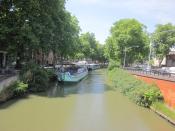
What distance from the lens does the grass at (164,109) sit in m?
25.7

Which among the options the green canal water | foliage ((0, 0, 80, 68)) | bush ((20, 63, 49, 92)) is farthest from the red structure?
foliage ((0, 0, 80, 68))

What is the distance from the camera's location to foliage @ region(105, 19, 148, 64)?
261ft

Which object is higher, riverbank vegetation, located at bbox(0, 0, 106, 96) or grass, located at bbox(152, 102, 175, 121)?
riverbank vegetation, located at bbox(0, 0, 106, 96)

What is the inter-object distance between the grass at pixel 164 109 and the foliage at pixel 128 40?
4795 cm

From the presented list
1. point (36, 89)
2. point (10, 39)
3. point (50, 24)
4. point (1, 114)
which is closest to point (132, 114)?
point (1, 114)

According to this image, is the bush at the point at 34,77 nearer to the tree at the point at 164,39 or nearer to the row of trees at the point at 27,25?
the row of trees at the point at 27,25

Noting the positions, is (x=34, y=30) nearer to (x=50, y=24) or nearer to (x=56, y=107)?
(x=50, y=24)

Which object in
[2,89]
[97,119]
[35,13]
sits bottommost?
[97,119]

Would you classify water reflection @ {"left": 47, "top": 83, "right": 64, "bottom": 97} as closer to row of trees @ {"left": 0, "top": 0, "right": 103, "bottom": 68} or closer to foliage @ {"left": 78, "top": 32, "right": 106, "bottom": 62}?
row of trees @ {"left": 0, "top": 0, "right": 103, "bottom": 68}

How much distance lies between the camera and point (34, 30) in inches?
1556

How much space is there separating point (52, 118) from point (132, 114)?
7248 millimetres

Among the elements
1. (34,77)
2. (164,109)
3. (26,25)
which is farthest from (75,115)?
(26,25)

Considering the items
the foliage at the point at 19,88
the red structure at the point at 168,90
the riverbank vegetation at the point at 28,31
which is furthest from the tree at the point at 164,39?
the foliage at the point at 19,88

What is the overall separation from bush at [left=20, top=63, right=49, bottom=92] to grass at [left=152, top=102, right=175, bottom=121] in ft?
47.0
